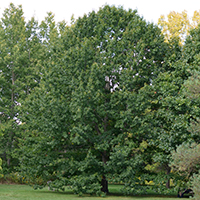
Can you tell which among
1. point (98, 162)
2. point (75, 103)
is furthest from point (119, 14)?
point (98, 162)

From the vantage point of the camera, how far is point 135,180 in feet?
63.3

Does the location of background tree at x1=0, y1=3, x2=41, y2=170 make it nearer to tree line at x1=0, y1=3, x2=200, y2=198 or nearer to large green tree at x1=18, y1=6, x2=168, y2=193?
tree line at x1=0, y1=3, x2=200, y2=198

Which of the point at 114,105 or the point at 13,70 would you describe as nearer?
the point at 114,105

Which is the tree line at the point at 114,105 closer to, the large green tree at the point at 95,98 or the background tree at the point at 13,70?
the large green tree at the point at 95,98

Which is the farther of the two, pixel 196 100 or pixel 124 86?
pixel 124 86

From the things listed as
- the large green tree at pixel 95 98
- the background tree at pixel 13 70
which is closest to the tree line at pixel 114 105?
the large green tree at pixel 95 98

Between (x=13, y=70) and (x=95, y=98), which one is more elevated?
(x=13, y=70)

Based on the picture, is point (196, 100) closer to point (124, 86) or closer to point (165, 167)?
point (124, 86)

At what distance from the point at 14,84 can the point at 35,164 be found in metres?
13.9

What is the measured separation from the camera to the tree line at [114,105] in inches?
738

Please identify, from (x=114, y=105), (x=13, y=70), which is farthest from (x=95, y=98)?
(x=13, y=70)

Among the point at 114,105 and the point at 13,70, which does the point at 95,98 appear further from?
the point at 13,70

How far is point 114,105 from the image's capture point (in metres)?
19.8

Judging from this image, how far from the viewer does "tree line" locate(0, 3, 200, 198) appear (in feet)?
61.5
